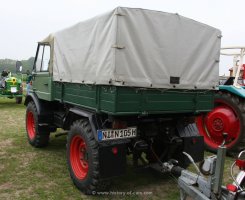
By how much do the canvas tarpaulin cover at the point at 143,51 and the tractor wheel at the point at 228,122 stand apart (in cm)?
154

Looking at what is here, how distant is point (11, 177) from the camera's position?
446 cm

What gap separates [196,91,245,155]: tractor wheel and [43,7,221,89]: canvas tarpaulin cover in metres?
1.54

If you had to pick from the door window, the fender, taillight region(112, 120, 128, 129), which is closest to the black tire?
taillight region(112, 120, 128, 129)

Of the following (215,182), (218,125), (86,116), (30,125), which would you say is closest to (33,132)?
(30,125)

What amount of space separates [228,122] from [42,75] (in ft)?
12.3

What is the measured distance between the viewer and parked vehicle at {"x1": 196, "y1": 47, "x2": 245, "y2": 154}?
18.3ft

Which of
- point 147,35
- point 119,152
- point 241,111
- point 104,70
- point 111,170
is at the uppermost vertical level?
point 147,35

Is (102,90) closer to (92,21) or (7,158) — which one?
(92,21)

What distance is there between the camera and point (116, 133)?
144 inches

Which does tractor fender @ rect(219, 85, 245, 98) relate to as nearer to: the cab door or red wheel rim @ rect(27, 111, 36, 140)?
the cab door

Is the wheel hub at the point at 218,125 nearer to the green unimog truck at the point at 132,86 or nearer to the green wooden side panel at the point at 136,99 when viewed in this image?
the green unimog truck at the point at 132,86

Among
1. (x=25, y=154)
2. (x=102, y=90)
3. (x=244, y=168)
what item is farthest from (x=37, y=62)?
(x=244, y=168)

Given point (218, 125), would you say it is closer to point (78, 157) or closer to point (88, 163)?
point (78, 157)

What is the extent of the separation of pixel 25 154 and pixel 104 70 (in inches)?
118
